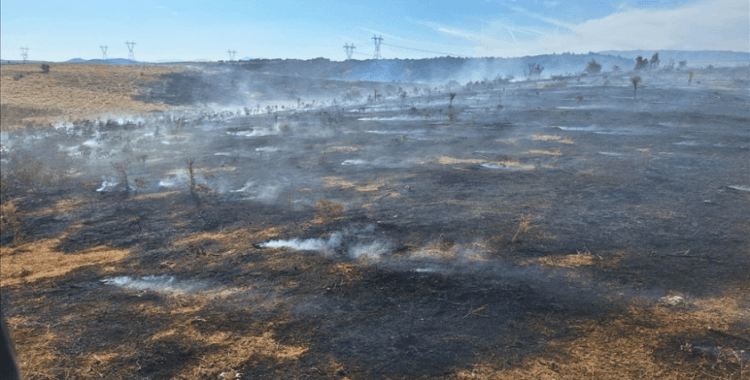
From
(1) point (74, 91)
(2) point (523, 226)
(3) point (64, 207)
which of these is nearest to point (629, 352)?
(2) point (523, 226)

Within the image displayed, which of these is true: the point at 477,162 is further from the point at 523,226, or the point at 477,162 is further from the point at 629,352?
the point at 629,352

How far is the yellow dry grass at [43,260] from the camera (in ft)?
23.5

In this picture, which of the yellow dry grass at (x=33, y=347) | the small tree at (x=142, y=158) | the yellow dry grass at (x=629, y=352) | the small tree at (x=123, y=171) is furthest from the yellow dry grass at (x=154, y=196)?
the yellow dry grass at (x=629, y=352)

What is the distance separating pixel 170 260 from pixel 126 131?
840 inches

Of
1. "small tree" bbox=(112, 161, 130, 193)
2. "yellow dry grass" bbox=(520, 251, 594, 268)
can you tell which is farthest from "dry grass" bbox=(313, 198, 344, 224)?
"small tree" bbox=(112, 161, 130, 193)

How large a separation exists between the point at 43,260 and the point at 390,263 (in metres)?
6.22

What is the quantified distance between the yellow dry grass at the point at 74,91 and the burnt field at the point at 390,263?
19.3 meters

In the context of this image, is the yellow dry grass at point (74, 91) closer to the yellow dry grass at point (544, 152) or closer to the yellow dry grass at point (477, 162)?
the yellow dry grass at point (477, 162)

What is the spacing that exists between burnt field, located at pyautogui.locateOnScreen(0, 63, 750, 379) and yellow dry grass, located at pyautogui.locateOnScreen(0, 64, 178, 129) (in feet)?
63.2

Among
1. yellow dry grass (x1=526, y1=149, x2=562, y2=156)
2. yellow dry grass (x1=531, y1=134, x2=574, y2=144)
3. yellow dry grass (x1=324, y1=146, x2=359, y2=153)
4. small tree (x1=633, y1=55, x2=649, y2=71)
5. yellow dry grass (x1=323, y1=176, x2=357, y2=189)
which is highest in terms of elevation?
small tree (x1=633, y1=55, x2=649, y2=71)

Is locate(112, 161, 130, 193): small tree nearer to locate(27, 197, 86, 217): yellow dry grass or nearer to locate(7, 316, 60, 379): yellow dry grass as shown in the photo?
locate(27, 197, 86, 217): yellow dry grass

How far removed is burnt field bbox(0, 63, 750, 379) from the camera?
4.72 metres

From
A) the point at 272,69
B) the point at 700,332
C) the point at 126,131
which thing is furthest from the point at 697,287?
the point at 272,69

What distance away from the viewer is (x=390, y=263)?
6.99 metres
